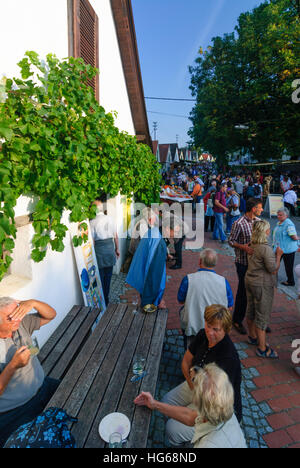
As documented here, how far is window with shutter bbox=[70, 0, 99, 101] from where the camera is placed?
434 centimetres

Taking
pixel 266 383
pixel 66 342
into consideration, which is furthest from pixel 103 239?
pixel 266 383

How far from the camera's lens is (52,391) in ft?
8.39

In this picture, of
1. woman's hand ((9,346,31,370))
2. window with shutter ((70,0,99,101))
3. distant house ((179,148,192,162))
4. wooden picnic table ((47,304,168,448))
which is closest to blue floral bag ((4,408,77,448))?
wooden picnic table ((47,304,168,448))

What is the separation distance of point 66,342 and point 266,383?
2.66 meters

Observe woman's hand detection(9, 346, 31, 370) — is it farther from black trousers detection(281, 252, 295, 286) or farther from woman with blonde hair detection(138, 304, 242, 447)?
black trousers detection(281, 252, 295, 286)

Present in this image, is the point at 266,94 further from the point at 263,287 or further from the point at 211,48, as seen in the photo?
the point at 263,287

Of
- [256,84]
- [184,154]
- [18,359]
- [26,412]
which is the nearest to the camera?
[18,359]

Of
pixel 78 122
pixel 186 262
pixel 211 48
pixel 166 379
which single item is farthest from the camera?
pixel 211 48

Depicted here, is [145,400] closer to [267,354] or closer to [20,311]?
[20,311]

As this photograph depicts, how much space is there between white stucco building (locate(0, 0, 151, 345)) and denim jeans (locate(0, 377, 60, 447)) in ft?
2.82

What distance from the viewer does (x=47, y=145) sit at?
7.95ft

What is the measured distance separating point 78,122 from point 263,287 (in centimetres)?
324

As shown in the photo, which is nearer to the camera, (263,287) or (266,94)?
(263,287)

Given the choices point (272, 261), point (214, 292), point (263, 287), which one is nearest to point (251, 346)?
point (263, 287)
